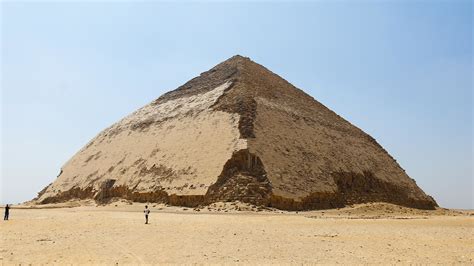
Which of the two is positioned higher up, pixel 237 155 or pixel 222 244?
pixel 237 155

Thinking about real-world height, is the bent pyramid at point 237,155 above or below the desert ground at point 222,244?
above

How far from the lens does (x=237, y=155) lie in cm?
2619

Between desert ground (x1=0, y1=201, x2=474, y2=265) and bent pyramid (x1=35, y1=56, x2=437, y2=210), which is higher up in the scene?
bent pyramid (x1=35, y1=56, x2=437, y2=210)

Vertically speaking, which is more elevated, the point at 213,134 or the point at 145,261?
the point at 213,134

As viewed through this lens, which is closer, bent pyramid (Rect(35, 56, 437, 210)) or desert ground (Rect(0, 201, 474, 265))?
desert ground (Rect(0, 201, 474, 265))

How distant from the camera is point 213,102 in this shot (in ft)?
113

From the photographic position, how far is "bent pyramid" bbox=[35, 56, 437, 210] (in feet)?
84.1

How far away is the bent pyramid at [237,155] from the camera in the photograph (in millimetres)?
25625

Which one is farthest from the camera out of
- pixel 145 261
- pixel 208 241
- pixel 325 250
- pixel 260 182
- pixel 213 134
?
pixel 213 134

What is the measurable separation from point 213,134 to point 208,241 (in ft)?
59.3

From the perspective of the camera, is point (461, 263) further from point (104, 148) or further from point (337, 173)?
point (104, 148)

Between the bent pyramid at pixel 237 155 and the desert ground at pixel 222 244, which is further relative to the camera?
the bent pyramid at pixel 237 155

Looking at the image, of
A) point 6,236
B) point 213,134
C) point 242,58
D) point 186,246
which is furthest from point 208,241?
point 242,58

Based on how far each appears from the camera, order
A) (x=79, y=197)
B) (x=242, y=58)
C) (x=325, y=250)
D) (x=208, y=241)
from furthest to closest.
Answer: (x=242, y=58), (x=79, y=197), (x=208, y=241), (x=325, y=250)
